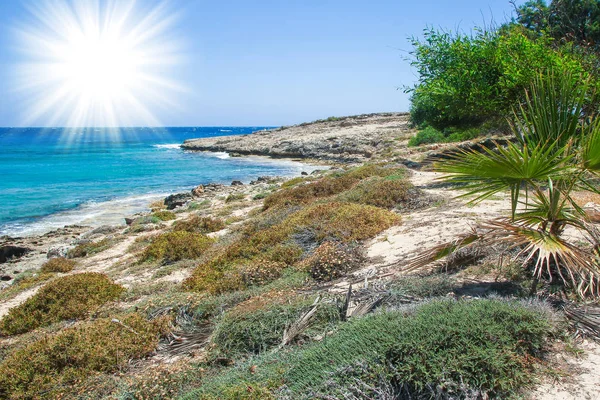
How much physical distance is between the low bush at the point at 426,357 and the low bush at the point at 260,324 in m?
0.78

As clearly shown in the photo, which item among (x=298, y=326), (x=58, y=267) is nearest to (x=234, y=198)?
(x=58, y=267)

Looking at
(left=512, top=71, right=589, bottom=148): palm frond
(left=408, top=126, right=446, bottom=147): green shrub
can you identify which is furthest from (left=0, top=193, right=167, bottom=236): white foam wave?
(left=512, top=71, right=589, bottom=148): palm frond

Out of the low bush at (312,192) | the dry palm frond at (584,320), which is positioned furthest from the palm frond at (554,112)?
the low bush at (312,192)

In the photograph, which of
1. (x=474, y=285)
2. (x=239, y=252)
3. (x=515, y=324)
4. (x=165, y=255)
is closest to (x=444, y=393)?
(x=515, y=324)

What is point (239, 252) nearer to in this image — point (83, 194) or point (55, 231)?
point (55, 231)

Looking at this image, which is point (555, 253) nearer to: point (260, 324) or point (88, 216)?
point (260, 324)

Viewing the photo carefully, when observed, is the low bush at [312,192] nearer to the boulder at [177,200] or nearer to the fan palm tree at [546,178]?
the boulder at [177,200]

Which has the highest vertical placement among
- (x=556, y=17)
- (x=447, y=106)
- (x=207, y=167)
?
(x=556, y=17)

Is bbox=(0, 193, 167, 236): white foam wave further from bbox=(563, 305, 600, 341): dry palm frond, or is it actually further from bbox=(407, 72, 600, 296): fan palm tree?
bbox=(563, 305, 600, 341): dry palm frond

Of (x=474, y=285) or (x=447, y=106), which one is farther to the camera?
(x=447, y=106)

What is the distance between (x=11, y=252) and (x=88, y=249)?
3.73 meters

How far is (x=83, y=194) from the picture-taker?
30.6 metres

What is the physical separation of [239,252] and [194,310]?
9.53 ft

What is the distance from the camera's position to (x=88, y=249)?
14656mm
